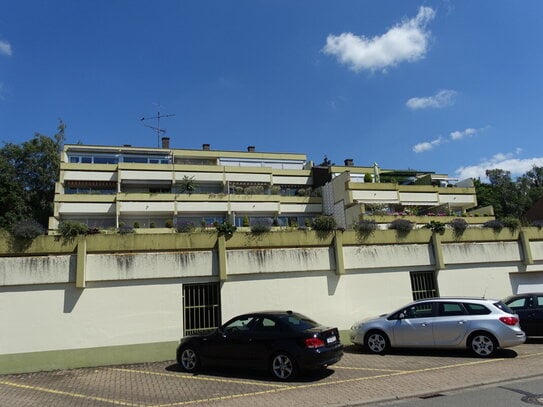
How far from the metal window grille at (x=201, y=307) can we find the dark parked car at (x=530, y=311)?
8.97 m

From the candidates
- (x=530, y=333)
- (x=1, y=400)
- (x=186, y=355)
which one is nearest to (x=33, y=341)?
(x=1, y=400)

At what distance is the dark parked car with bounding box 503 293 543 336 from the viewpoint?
12172mm

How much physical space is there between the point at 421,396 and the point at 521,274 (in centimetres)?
1014

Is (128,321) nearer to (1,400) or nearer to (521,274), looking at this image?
(1,400)

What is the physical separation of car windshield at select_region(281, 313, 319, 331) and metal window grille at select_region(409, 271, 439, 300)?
6.10 meters

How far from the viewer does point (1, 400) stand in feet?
27.9

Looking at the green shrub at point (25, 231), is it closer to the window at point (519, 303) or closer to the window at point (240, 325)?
the window at point (240, 325)

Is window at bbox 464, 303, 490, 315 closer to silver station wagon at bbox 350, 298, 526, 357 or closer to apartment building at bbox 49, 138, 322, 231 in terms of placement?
silver station wagon at bbox 350, 298, 526, 357

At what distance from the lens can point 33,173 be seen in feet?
153

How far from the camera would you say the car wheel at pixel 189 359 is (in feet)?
33.3

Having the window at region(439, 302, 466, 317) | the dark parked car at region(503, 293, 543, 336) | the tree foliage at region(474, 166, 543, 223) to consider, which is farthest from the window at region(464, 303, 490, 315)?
the tree foliage at region(474, 166, 543, 223)

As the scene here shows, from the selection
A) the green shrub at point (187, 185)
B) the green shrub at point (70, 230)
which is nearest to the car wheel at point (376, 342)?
the green shrub at point (70, 230)

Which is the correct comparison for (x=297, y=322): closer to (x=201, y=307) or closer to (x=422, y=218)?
(x=201, y=307)

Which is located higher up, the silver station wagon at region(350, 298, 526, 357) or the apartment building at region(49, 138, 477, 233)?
the apartment building at region(49, 138, 477, 233)
